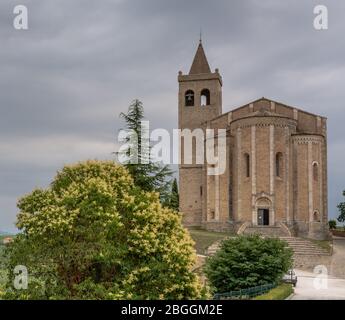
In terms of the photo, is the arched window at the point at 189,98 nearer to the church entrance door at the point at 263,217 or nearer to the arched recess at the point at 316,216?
the church entrance door at the point at 263,217

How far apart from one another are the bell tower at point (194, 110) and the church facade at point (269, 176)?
4.95ft

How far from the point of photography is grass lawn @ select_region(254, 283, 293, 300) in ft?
68.6

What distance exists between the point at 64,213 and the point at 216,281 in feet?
39.4

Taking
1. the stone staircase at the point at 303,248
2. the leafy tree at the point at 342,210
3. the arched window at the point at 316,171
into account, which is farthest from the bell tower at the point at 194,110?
the leafy tree at the point at 342,210

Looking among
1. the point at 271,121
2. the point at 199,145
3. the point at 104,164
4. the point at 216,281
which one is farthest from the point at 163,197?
the point at 199,145

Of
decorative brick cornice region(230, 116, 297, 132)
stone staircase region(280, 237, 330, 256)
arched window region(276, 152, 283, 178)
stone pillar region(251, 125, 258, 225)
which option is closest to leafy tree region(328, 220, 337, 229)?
arched window region(276, 152, 283, 178)

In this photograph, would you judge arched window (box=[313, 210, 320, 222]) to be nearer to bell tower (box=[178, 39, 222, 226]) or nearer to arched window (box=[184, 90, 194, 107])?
bell tower (box=[178, 39, 222, 226])

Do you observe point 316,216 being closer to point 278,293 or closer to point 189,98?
point 189,98

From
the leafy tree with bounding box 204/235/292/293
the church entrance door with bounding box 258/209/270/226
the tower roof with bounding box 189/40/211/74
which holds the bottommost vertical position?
the leafy tree with bounding box 204/235/292/293

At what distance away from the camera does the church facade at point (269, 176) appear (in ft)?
157

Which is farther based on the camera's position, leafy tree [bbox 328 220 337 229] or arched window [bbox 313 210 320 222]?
leafy tree [bbox 328 220 337 229]

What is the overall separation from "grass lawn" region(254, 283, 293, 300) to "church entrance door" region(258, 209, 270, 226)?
22.3 meters

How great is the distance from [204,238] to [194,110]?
697 inches
